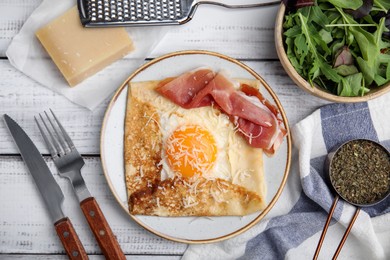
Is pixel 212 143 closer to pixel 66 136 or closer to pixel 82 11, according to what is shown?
pixel 66 136

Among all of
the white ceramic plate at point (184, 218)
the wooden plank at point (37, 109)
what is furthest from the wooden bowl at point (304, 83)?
the wooden plank at point (37, 109)

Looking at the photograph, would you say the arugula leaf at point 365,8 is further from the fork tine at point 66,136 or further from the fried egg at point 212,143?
the fork tine at point 66,136

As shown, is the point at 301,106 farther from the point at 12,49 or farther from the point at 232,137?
the point at 12,49

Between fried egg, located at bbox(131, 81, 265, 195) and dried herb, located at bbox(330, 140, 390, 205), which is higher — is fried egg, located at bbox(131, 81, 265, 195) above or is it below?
above

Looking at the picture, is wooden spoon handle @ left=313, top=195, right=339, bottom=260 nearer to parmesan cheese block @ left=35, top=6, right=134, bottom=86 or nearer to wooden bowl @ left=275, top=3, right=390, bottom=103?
wooden bowl @ left=275, top=3, right=390, bottom=103

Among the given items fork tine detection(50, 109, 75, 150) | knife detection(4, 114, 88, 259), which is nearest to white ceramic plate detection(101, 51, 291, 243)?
fork tine detection(50, 109, 75, 150)

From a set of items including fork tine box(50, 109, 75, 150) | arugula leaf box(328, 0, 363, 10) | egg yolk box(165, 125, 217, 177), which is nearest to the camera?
arugula leaf box(328, 0, 363, 10)

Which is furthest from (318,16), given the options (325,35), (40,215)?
(40,215)
